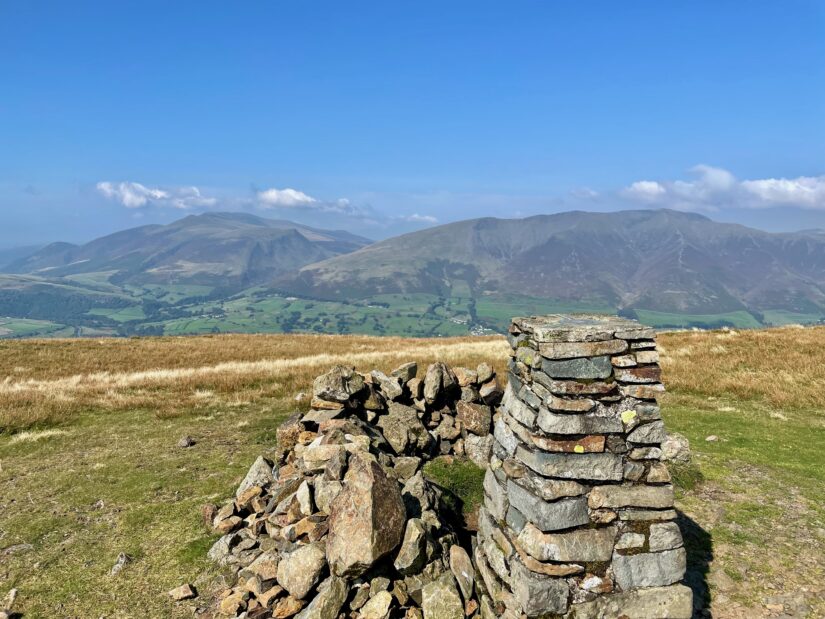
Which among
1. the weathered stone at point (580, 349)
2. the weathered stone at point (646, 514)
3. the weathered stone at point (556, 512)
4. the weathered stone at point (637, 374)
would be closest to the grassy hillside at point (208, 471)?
the weathered stone at point (646, 514)

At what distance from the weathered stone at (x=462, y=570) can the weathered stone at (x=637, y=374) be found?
12.5 ft

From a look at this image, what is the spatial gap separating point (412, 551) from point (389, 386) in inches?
271

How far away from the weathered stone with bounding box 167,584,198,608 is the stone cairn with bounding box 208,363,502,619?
0.63 m

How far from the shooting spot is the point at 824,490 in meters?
11.0

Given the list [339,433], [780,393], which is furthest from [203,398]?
[780,393]

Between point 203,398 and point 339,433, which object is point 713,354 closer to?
point 339,433

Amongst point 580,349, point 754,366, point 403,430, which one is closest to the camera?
point 580,349

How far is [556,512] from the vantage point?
5.75m

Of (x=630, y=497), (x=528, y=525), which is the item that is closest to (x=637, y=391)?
(x=630, y=497)

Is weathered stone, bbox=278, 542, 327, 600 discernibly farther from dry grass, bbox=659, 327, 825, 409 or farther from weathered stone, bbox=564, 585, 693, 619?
dry grass, bbox=659, 327, 825, 409

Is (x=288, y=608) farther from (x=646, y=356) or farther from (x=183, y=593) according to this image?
(x=646, y=356)

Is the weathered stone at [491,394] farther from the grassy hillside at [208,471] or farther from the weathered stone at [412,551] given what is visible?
the weathered stone at [412,551]

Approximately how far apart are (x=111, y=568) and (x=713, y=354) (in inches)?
1106

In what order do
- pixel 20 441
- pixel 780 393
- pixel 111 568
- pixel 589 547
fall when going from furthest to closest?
pixel 780 393 < pixel 20 441 < pixel 111 568 < pixel 589 547
